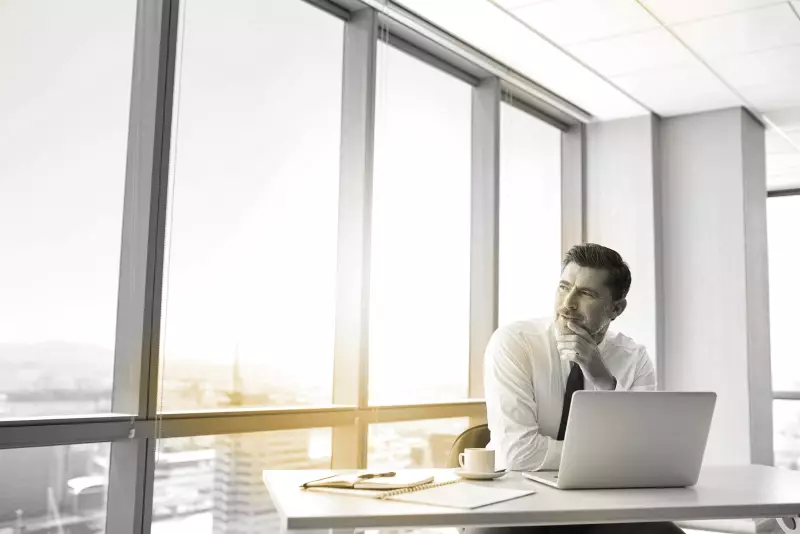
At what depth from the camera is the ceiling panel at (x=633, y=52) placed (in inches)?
157

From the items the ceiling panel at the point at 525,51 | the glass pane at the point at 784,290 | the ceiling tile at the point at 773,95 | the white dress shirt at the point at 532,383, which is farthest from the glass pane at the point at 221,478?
the glass pane at the point at 784,290

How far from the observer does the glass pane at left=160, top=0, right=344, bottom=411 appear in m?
2.84

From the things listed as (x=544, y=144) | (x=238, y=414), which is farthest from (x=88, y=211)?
(x=544, y=144)

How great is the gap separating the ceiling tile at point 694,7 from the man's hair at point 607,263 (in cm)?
160

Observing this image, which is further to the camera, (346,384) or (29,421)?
(346,384)

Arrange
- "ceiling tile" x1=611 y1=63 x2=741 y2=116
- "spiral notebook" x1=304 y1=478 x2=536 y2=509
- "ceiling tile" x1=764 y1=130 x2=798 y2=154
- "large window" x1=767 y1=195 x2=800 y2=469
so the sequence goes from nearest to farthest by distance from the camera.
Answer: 1. "spiral notebook" x1=304 y1=478 x2=536 y2=509
2. "ceiling tile" x1=611 y1=63 x2=741 y2=116
3. "ceiling tile" x1=764 y1=130 x2=798 y2=154
4. "large window" x1=767 y1=195 x2=800 y2=469

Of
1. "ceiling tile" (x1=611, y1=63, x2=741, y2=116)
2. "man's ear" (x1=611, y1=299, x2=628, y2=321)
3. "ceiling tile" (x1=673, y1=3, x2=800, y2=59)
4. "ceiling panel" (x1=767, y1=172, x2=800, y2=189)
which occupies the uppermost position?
"ceiling tile" (x1=611, y1=63, x2=741, y2=116)

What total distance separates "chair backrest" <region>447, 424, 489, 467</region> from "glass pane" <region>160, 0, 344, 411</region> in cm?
97

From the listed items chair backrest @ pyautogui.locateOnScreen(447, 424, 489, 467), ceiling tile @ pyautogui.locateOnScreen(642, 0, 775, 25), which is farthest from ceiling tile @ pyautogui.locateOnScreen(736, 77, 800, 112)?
chair backrest @ pyautogui.locateOnScreen(447, 424, 489, 467)

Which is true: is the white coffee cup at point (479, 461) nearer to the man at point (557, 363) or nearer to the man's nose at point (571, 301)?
the man at point (557, 363)

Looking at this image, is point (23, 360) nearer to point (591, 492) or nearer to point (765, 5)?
point (591, 492)

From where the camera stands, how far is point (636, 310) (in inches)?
202

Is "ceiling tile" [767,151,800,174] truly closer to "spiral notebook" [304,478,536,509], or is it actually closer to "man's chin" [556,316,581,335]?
"man's chin" [556,316,581,335]

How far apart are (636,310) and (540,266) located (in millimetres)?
714
